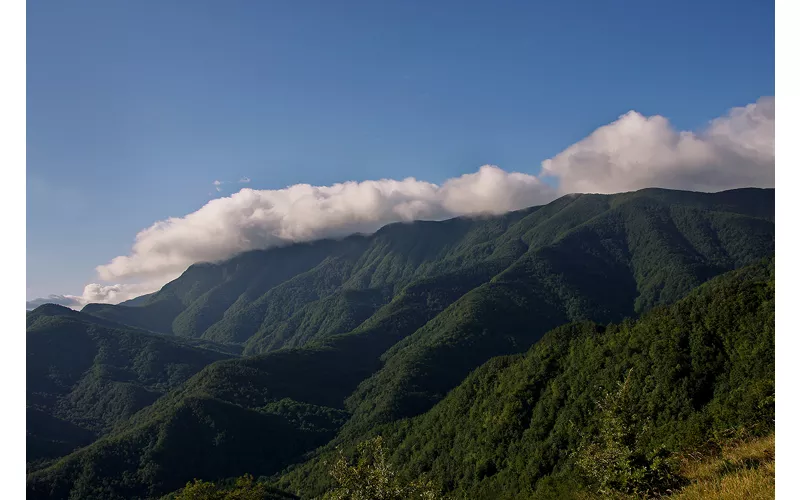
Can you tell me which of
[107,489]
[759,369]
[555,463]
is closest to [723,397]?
[759,369]

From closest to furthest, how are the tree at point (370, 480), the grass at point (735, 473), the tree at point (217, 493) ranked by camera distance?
the grass at point (735, 473), the tree at point (370, 480), the tree at point (217, 493)

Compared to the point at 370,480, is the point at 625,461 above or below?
above

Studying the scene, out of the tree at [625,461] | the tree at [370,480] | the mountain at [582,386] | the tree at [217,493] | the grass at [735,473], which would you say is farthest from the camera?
the mountain at [582,386]

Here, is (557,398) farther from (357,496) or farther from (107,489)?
(107,489)

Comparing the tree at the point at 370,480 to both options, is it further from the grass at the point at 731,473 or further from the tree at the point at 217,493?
the tree at the point at 217,493

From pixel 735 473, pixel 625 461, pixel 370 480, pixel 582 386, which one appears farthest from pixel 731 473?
pixel 582 386

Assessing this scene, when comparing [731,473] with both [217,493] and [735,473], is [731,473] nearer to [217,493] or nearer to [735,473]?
[735,473]

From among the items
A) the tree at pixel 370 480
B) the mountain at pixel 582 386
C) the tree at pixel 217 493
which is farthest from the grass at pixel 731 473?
the mountain at pixel 582 386

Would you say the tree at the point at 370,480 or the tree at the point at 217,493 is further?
the tree at the point at 217,493

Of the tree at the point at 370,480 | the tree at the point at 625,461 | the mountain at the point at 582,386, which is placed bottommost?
the mountain at the point at 582,386

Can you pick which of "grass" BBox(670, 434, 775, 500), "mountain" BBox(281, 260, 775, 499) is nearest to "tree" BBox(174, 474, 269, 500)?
"mountain" BBox(281, 260, 775, 499)

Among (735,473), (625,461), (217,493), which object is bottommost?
(217,493)
